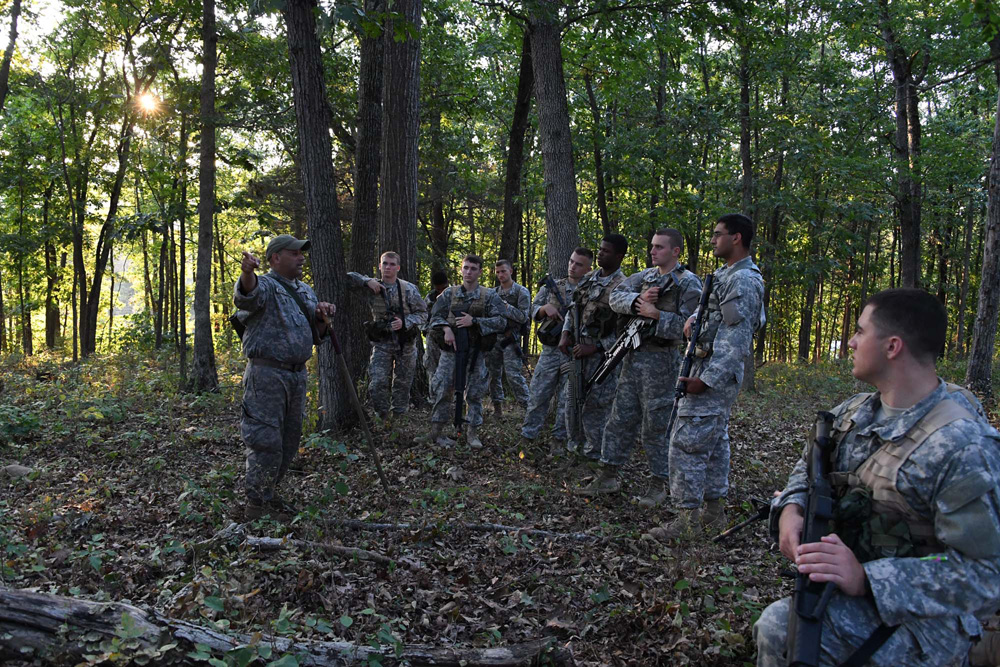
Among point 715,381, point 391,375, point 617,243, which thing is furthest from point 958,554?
point 391,375

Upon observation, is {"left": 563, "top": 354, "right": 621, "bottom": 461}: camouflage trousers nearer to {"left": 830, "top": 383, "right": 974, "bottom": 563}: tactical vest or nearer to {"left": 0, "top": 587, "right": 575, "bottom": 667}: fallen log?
{"left": 0, "top": 587, "right": 575, "bottom": 667}: fallen log

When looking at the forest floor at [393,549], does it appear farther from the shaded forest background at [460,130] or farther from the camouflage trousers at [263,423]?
the shaded forest background at [460,130]

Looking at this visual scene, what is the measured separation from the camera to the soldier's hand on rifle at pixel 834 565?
1999 mm

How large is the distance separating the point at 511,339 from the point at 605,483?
314 centimetres

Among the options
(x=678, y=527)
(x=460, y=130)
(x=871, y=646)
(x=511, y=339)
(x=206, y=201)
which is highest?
(x=460, y=130)

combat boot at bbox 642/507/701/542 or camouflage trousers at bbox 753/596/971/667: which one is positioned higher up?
camouflage trousers at bbox 753/596/971/667

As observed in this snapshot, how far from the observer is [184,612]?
3.31 m

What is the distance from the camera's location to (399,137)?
8.52 metres

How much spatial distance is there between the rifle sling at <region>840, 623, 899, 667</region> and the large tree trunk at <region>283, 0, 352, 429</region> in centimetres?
624

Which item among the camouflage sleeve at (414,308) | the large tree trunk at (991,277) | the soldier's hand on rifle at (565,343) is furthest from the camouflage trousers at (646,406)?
the large tree trunk at (991,277)

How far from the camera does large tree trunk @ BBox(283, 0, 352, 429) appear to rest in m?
6.64

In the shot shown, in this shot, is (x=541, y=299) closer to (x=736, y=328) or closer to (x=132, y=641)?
(x=736, y=328)

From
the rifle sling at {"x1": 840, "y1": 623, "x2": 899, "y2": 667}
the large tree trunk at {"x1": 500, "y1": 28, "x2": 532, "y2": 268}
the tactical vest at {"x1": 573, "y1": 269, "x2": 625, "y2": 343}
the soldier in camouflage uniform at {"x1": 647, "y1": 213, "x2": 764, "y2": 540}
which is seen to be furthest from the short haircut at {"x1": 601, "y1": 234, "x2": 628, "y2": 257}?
the large tree trunk at {"x1": 500, "y1": 28, "x2": 532, "y2": 268}

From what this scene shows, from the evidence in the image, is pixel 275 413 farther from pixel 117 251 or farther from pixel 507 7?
pixel 117 251
